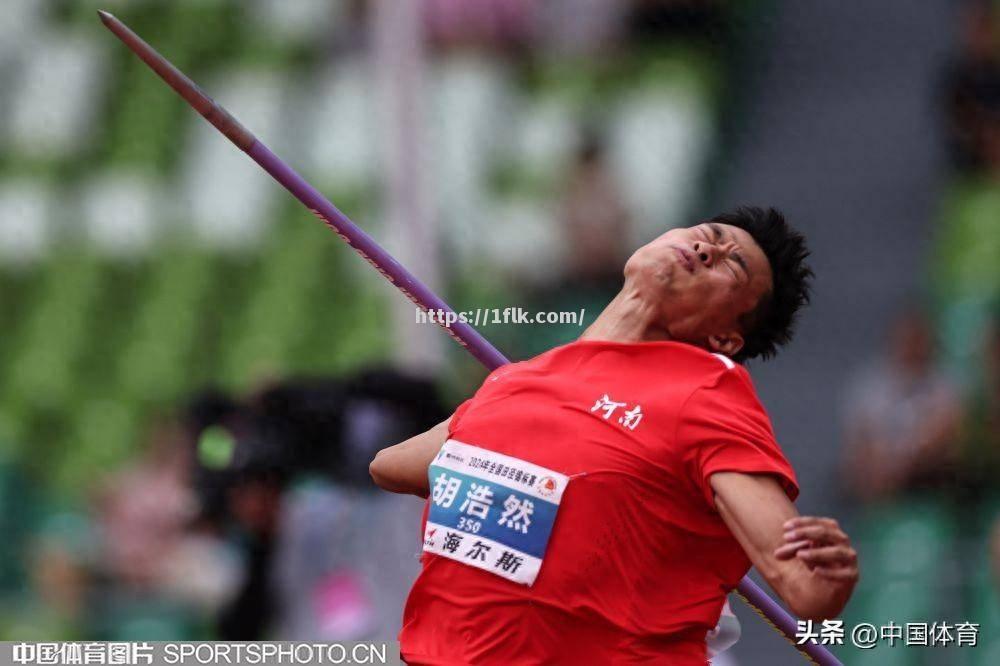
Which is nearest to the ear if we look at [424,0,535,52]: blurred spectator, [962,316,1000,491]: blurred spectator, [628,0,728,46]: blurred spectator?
[962,316,1000,491]: blurred spectator

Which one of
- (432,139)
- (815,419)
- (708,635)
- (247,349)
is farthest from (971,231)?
(708,635)

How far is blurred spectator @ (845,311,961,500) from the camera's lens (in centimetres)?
808

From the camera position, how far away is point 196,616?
7.71m

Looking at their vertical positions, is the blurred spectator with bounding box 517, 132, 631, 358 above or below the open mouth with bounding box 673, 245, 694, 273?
above

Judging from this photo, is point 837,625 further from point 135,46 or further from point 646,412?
point 135,46

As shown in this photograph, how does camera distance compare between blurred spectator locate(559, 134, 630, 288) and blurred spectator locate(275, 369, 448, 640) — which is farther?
blurred spectator locate(559, 134, 630, 288)

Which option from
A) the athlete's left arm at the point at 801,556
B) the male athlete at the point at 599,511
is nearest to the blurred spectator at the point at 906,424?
the male athlete at the point at 599,511

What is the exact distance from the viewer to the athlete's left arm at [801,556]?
3051 millimetres

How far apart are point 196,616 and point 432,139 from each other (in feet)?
14.7

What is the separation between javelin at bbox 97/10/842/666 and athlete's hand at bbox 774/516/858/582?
0.78m

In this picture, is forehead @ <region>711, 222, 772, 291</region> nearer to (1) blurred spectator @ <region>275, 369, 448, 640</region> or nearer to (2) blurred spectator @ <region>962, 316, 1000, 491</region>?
(1) blurred spectator @ <region>275, 369, 448, 640</region>

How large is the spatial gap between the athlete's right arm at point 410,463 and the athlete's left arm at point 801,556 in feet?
2.57

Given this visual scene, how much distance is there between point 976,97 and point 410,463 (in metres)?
6.24

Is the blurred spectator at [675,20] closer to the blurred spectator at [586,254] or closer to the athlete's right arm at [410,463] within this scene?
the blurred spectator at [586,254]
